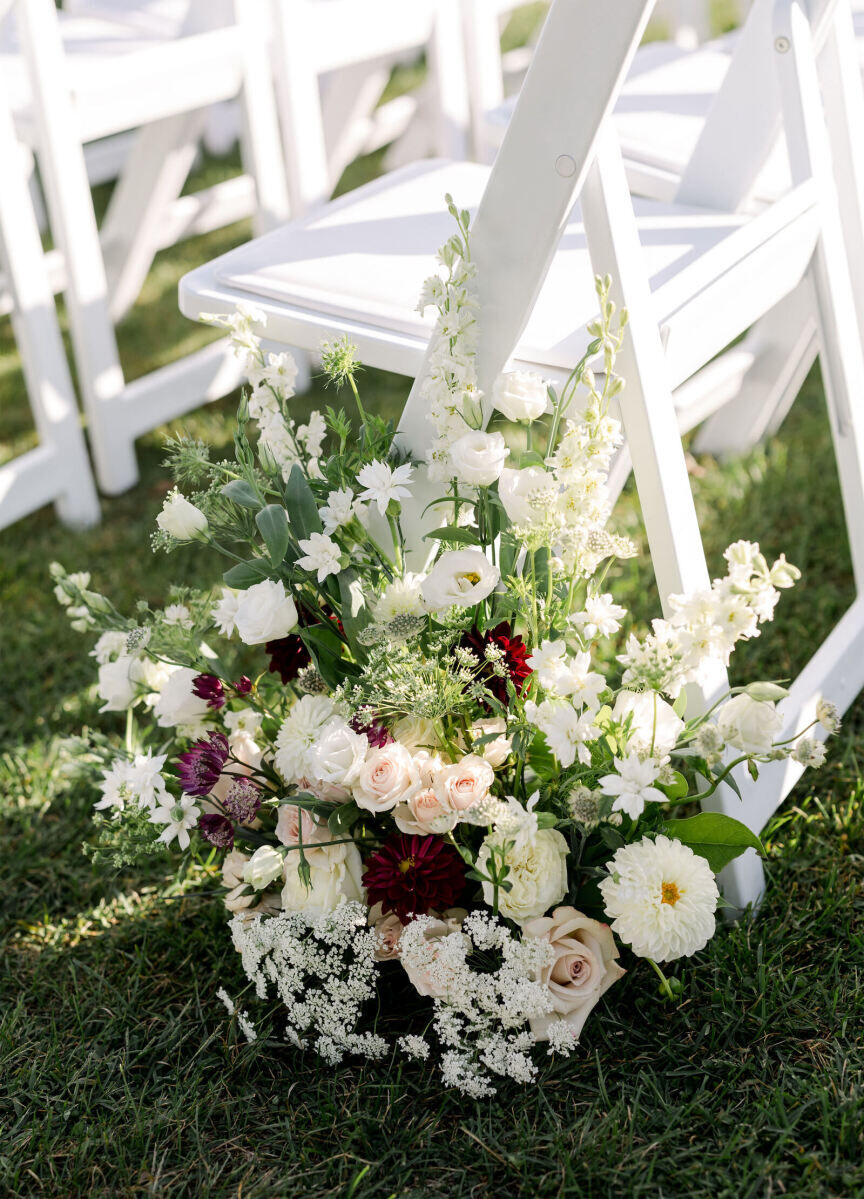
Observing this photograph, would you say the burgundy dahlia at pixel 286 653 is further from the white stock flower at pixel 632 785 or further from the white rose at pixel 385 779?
the white stock flower at pixel 632 785

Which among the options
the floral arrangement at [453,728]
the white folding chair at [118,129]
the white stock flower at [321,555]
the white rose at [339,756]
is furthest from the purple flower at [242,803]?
the white folding chair at [118,129]

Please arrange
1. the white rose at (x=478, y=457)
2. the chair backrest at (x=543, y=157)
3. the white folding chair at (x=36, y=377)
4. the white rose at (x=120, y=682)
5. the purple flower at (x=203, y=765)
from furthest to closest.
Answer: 1. the white folding chair at (x=36, y=377)
2. the white rose at (x=120, y=682)
3. the purple flower at (x=203, y=765)
4. the white rose at (x=478, y=457)
5. the chair backrest at (x=543, y=157)

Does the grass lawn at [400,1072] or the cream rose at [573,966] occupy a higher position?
the cream rose at [573,966]

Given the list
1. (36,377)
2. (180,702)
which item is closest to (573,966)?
(180,702)

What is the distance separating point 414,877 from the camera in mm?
966

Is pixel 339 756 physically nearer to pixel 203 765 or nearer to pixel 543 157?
pixel 203 765

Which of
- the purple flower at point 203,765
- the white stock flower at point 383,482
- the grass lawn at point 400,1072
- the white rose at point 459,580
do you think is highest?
the white stock flower at point 383,482

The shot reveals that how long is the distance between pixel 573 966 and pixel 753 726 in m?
0.25

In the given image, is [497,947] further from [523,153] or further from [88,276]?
[88,276]

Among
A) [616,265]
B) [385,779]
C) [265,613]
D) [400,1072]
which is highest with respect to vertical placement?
[616,265]

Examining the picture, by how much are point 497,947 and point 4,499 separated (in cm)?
124

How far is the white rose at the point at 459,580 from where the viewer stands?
3.03ft

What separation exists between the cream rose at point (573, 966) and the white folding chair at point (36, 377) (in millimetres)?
1253

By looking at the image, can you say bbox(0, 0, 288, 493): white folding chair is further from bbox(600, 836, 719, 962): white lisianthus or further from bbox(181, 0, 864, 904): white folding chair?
bbox(600, 836, 719, 962): white lisianthus
